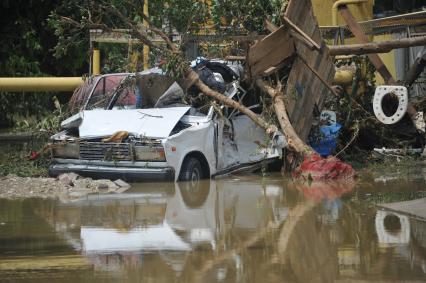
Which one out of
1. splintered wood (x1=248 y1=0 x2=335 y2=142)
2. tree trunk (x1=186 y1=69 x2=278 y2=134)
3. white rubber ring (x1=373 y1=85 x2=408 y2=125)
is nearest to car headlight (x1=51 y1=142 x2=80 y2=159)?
tree trunk (x1=186 y1=69 x2=278 y2=134)

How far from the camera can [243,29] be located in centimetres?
1503

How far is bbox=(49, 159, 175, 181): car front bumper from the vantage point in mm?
11695

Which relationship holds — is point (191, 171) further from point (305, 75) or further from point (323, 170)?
point (305, 75)

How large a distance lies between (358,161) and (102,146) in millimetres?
5917

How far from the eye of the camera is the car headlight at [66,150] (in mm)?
12213

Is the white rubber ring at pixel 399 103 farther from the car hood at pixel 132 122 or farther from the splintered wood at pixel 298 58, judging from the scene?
the car hood at pixel 132 122

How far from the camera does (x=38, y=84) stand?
1758cm

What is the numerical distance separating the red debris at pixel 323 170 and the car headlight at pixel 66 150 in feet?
12.3

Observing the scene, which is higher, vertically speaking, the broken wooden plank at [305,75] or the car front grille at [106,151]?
the broken wooden plank at [305,75]

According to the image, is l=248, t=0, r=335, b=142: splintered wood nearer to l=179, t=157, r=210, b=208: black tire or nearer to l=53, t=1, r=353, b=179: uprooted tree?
l=53, t=1, r=353, b=179: uprooted tree

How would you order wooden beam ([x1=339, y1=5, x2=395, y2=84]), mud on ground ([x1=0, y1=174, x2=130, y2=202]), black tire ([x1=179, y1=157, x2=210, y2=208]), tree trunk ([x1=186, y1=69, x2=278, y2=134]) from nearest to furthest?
black tire ([x1=179, y1=157, x2=210, y2=208]), mud on ground ([x1=0, y1=174, x2=130, y2=202]), tree trunk ([x1=186, y1=69, x2=278, y2=134]), wooden beam ([x1=339, y1=5, x2=395, y2=84])

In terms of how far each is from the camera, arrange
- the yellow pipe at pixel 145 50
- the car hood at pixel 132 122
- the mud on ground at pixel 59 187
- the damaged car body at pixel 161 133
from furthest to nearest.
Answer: the yellow pipe at pixel 145 50 < the car hood at pixel 132 122 < the damaged car body at pixel 161 133 < the mud on ground at pixel 59 187

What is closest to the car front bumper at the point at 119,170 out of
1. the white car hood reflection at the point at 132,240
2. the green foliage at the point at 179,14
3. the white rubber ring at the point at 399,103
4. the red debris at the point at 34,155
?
the red debris at the point at 34,155

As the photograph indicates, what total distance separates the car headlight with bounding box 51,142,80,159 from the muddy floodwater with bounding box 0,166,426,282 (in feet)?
4.10
